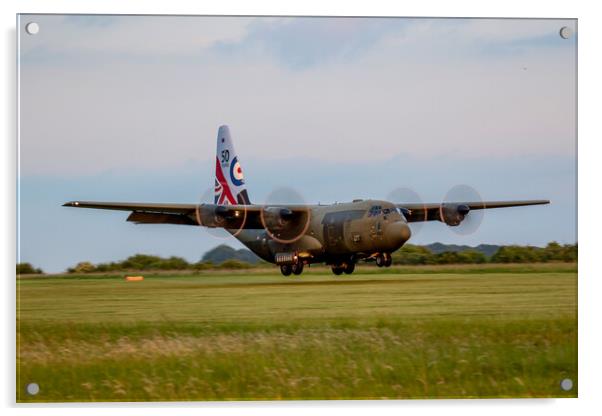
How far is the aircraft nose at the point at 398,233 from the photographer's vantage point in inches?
973

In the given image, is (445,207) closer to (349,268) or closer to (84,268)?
(349,268)

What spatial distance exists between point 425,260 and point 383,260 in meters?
5.51

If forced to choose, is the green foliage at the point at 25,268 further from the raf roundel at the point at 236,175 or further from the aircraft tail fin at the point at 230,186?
the aircraft tail fin at the point at 230,186

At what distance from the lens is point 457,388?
1179 centimetres

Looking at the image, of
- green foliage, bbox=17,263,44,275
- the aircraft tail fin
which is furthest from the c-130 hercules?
green foliage, bbox=17,263,44,275

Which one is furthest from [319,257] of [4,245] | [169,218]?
[4,245]

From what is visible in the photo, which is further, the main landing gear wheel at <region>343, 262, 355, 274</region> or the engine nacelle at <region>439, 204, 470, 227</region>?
the main landing gear wheel at <region>343, 262, 355, 274</region>

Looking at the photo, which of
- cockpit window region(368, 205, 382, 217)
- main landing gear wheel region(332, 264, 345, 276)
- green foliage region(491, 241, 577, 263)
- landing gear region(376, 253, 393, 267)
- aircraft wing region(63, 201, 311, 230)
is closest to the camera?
green foliage region(491, 241, 577, 263)

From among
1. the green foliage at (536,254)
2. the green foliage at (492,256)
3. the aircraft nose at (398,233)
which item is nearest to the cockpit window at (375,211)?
the aircraft nose at (398,233)

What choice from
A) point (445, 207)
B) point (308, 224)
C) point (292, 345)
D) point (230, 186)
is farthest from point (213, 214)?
point (292, 345)

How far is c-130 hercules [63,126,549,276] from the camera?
24547 millimetres

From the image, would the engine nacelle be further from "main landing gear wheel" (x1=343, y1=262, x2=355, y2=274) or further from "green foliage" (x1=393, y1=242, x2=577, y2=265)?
"main landing gear wheel" (x1=343, y1=262, x2=355, y2=274)

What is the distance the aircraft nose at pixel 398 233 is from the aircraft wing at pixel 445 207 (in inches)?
24.8

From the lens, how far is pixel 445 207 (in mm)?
21797
